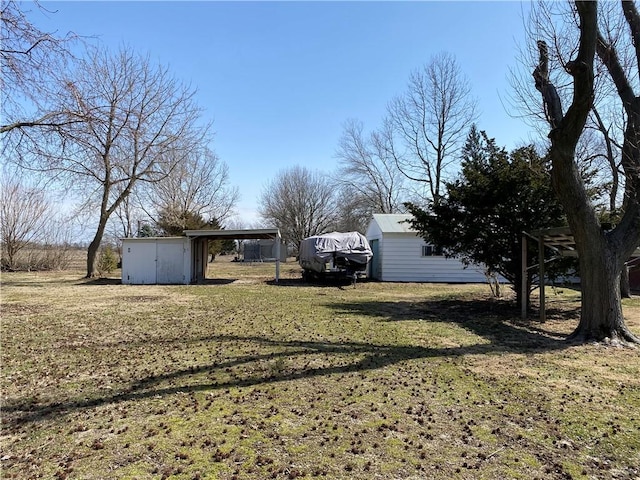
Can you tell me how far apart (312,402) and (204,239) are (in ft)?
56.6

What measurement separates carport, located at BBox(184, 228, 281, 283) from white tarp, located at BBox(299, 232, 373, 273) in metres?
1.64

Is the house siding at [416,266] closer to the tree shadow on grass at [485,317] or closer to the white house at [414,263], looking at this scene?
the white house at [414,263]

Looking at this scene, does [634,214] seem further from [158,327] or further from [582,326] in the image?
[158,327]

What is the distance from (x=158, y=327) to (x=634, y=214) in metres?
8.22

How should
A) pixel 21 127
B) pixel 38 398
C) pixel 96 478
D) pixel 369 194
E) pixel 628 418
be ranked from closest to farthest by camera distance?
pixel 96 478 < pixel 628 418 < pixel 38 398 < pixel 21 127 < pixel 369 194

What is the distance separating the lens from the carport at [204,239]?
1750 cm

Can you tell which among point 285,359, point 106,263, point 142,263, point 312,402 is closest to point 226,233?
point 142,263

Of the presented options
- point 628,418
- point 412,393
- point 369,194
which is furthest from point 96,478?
point 369,194

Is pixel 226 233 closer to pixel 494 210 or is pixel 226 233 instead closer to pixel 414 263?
pixel 414 263

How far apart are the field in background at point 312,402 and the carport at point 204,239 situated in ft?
31.6

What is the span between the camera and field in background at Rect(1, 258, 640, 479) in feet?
9.15

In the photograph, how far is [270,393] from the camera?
162 inches

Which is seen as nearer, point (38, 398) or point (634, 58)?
point (38, 398)

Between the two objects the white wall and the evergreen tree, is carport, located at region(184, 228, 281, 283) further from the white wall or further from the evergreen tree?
the evergreen tree
